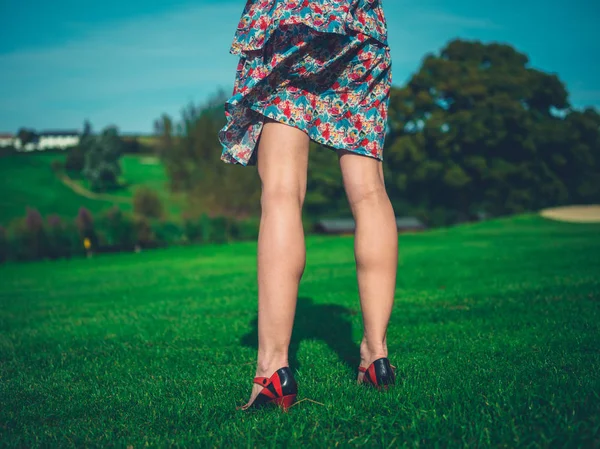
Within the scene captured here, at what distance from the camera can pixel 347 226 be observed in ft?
114

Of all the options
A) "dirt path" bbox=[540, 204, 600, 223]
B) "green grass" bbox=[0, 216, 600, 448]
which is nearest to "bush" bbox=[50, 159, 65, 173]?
"dirt path" bbox=[540, 204, 600, 223]

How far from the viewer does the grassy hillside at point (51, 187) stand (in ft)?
145

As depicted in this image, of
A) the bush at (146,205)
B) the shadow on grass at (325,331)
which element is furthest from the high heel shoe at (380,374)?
the bush at (146,205)

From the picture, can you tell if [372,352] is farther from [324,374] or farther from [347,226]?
[347,226]

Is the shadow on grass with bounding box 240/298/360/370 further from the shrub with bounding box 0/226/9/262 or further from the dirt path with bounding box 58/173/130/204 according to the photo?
the dirt path with bounding box 58/173/130/204

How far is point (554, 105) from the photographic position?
33.8 meters

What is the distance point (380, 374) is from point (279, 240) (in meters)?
0.69

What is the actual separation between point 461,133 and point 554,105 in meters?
6.81

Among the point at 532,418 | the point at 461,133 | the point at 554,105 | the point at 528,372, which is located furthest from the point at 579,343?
the point at 554,105

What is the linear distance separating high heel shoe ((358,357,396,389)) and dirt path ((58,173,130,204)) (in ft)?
150

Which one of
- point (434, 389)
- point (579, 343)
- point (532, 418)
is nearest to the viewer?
point (532, 418)

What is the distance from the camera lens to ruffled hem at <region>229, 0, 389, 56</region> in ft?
7.11

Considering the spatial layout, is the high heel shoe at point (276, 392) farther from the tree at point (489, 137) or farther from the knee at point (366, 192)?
the tree at point (489, 137)

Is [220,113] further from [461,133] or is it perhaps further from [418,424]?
[418,424]
